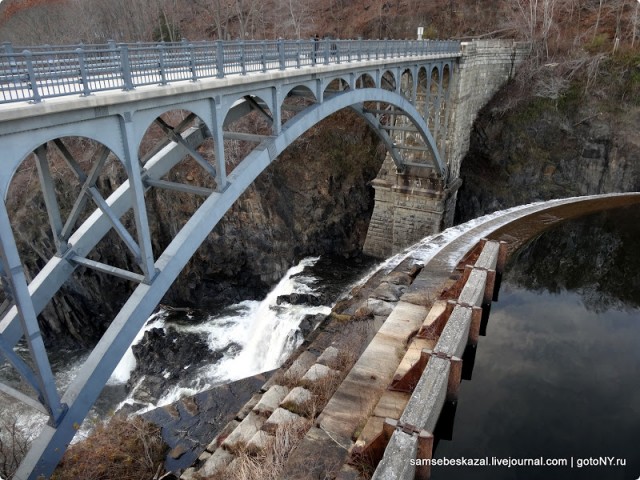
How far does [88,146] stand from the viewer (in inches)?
1055

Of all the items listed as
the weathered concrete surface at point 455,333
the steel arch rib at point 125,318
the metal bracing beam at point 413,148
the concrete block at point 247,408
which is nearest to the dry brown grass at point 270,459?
the concrete block at point 247,408

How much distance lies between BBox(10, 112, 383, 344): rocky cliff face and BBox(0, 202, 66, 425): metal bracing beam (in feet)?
52.9

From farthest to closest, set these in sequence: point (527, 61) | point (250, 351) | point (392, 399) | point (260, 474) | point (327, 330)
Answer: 1. point (527, 61)
2. point (250, 351)
3. point (327, 330)
4. point (392, 399)
5. point (260, 474)

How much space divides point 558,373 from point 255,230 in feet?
56.1

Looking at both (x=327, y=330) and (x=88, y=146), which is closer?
(x=327, y=330)

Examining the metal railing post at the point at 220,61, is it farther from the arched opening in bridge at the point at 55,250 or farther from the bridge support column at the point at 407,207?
the bridge support column at the point at 407,207

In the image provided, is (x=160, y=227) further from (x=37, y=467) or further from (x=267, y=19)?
(x=267, y=19)

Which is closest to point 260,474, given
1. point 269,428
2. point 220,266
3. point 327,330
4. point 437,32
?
point 269,428

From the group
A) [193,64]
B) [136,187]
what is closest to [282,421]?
[136,187]

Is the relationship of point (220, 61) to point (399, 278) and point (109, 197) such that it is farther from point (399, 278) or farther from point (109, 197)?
point (399, 278)

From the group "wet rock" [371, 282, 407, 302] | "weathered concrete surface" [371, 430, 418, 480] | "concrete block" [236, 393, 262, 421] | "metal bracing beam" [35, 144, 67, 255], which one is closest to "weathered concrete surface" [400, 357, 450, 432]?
"weathered concrete surface" [371, 430, 418, 480]

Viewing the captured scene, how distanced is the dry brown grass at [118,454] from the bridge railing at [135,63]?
597 centimetres

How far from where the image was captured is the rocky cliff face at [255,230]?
2173cm

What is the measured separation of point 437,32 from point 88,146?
78.0 ft
